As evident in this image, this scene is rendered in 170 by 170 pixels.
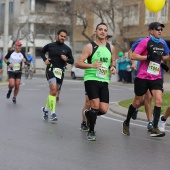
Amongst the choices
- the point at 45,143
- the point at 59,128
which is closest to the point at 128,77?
the point at 59,128

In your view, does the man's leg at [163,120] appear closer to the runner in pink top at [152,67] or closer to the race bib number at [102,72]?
the runner in pink top at [152,67]

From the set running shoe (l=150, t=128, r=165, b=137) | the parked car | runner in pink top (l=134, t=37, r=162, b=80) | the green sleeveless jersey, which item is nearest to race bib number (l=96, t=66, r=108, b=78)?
the green sleeveless jersey

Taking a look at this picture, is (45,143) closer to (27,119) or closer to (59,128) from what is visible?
(59,128)

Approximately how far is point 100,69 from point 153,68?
1019mm

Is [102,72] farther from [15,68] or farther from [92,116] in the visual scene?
[15,68]

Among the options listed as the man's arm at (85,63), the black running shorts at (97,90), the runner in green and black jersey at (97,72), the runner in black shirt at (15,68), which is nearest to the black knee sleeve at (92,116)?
the runner in green and black jersey at (97,72)

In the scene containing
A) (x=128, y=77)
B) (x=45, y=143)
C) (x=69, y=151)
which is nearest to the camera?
(x=69, y=151)

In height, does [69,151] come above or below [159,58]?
below

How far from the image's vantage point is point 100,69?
28.2 ft

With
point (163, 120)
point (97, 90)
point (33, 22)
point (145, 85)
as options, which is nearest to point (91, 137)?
point (97, 90)

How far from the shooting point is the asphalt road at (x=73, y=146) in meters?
6.66

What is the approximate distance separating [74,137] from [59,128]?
3.75 feet

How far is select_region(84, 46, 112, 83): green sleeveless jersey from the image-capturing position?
339 inches

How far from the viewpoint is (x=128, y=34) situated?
1833 inches
